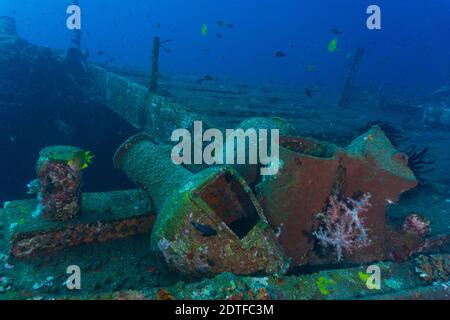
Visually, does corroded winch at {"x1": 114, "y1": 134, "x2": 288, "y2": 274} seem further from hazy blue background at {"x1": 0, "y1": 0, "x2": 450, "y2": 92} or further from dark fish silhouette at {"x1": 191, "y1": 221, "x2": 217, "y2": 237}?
hazy blue background at {"x1": 0, "y1": 0, "x2": 450, "y2": 92}

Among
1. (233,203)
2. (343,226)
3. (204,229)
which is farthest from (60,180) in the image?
(343,226)

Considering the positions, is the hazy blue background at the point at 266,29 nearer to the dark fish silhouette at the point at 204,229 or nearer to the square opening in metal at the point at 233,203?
A: the square opening in metal at the point at 233,203

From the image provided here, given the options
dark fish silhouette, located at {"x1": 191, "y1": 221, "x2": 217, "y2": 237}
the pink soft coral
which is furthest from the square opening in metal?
the pink soft coral

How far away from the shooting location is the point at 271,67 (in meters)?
98.2

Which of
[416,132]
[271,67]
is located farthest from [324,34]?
[416,132]

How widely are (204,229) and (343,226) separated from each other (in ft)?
5.66

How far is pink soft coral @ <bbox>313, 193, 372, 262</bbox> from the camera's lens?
12.3ft

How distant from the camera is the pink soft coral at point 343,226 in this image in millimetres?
3754

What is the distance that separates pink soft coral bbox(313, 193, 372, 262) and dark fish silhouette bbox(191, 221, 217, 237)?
1.34 m

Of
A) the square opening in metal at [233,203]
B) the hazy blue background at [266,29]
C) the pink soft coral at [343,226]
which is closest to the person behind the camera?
the square opening in metal at [233,203]

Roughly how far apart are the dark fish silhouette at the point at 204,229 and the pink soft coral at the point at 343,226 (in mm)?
1337

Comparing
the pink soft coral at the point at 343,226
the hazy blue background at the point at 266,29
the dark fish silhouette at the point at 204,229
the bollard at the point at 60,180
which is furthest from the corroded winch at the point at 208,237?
the hazy blue background at the point at 266,29
